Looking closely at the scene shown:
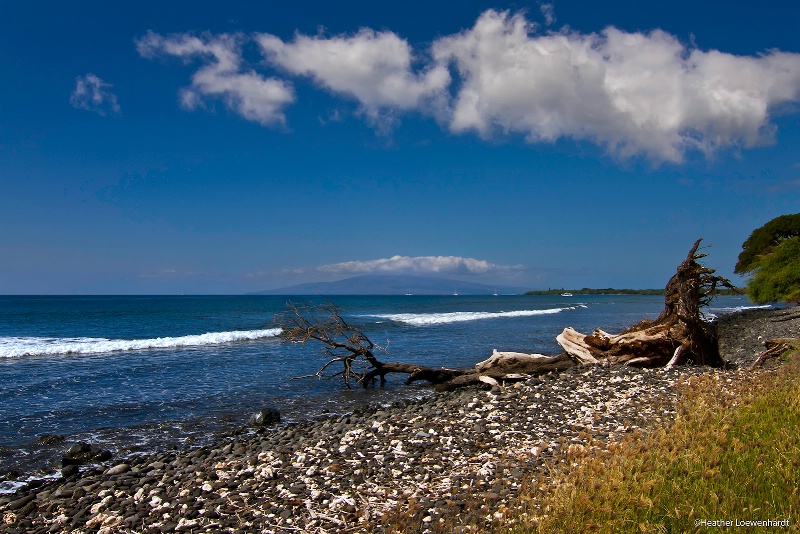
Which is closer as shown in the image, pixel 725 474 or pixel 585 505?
pixel 585 505

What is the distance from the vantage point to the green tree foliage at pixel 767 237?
66.8m

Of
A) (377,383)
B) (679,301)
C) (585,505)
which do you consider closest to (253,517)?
(585,505)

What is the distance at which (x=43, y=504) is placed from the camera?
26.9 ft

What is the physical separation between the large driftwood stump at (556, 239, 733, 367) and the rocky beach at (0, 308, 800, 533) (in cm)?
381

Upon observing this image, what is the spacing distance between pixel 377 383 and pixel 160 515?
12866mm

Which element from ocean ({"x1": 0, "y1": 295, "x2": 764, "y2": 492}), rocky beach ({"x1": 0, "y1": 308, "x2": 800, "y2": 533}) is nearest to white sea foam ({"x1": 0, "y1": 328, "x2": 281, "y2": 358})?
ocean ({"x1": 0, "y1": 295, "x2": 764, "y2": 492})

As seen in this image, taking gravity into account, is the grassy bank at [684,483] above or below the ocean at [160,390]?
above

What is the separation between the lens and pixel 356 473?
844cm

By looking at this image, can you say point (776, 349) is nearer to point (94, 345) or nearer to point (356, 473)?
point (356, 473)

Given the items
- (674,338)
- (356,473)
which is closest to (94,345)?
(356,473)

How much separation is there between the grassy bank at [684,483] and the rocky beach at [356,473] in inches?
34.1

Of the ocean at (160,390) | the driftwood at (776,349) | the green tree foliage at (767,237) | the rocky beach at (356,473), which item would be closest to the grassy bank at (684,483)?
the rocky beach at (356,473)

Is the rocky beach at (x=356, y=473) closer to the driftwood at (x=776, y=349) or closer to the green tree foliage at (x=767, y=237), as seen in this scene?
the driftwood at (x=776, y=349)

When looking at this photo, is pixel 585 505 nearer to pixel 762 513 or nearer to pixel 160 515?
pixel 762 513
